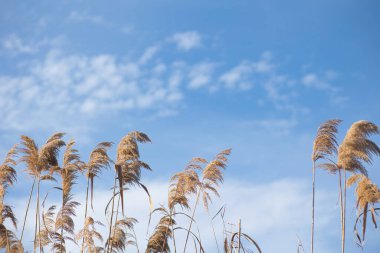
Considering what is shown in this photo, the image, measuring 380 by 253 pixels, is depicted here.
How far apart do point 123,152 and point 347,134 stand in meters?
3.83

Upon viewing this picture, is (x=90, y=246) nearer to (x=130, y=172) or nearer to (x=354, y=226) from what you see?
(x=130, y=172)

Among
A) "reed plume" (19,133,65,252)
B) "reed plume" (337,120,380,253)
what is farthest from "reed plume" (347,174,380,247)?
"reed plume" (19,133,65,252)

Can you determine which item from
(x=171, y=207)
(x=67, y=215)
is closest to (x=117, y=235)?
(x=67, y=215)

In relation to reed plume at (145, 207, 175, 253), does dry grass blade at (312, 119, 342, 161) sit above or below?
above

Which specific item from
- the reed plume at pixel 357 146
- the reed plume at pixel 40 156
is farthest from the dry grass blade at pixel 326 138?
the reed plume at pixel 40 156

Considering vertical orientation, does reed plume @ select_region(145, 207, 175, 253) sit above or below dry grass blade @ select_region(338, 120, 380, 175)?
below

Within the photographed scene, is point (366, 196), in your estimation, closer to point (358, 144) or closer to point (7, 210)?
point (358, 144)

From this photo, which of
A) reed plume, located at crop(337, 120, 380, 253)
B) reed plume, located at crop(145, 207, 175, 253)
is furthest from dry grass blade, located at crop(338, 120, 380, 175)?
reed plume, located at crop(145, 207, 175, 253)

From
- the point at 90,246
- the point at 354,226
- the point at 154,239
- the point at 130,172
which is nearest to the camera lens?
the point at 130,172

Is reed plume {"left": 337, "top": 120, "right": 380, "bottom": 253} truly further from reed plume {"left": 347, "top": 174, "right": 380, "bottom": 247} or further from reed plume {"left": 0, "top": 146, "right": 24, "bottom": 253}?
reed plume {"left": 0, "top": 146, "right": 24, "bottom": 253}

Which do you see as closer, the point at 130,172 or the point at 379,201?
the point at 130,172

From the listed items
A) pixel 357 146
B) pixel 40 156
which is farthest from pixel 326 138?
pixel 40 156

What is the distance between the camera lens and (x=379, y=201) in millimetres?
8734

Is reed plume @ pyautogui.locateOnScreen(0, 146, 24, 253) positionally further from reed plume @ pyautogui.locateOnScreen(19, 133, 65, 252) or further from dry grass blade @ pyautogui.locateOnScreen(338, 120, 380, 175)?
dry grass blade @ pyautogui.locateOnScreen(338, 120, 380, 175)
